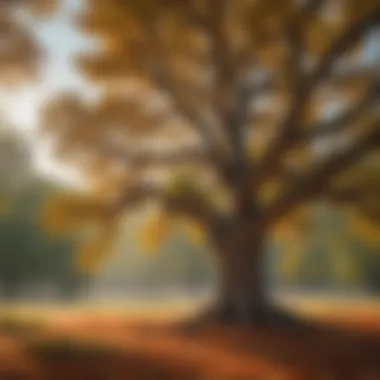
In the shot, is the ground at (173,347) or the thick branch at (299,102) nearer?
the ground at (173,347)

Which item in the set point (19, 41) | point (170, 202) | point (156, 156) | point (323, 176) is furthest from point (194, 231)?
point (19, 41)

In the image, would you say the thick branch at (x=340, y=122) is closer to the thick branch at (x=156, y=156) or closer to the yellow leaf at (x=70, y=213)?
the thick branch at (x=156, y=156)

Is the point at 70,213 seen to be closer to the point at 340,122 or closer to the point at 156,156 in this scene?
the point at 156,156

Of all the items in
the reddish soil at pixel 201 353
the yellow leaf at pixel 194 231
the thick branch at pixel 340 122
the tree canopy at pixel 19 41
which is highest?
the tree canopy at pixel 19 41

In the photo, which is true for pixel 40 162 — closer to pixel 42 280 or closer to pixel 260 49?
pixel 42 280

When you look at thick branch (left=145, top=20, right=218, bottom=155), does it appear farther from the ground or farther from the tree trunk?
the ground

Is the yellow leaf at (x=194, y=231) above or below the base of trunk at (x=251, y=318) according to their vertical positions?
above

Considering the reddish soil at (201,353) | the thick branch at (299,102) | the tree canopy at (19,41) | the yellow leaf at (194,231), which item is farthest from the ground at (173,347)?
the tree canopy at (19,41)

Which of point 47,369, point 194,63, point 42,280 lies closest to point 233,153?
point 194,63
